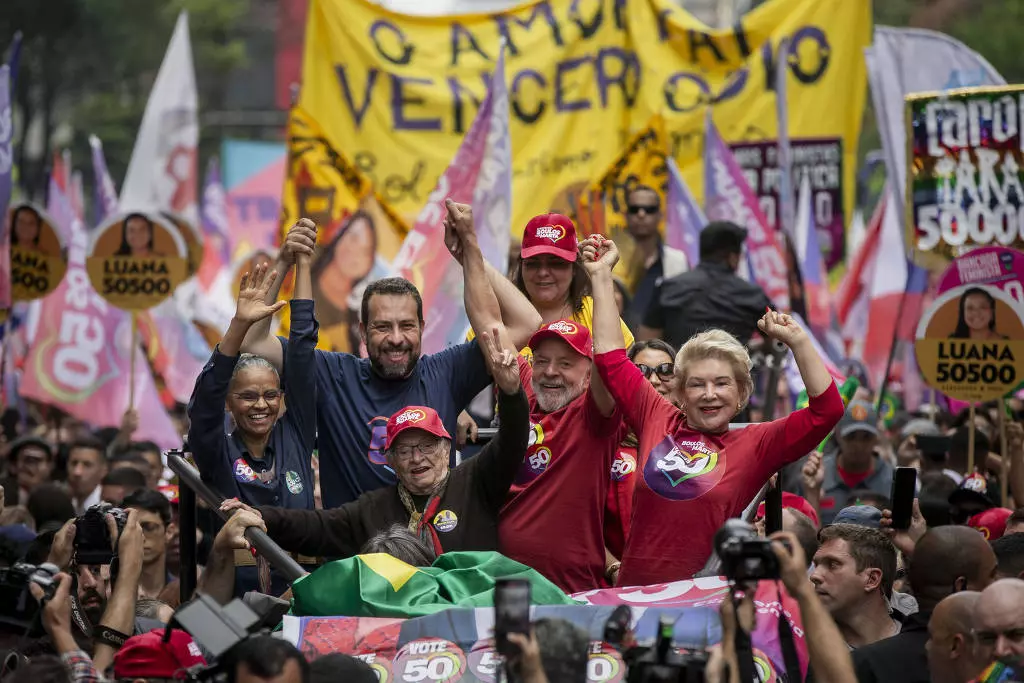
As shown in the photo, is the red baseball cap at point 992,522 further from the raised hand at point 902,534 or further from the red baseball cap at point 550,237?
the red baseball cap at point 550,237

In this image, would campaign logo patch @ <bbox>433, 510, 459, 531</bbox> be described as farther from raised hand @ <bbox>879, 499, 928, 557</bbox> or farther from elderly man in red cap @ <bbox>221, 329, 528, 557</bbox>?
raised hand @ <bbox>879, 499, 928, 557</bbox>

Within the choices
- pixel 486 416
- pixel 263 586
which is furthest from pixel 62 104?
pixel 263 586

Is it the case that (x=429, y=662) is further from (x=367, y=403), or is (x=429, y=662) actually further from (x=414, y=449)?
(x=367, y=403)

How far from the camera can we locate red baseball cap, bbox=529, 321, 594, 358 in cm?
614

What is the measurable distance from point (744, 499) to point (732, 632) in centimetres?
137

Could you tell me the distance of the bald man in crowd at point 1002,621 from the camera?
4848 mm

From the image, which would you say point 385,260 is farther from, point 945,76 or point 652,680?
point 652,680

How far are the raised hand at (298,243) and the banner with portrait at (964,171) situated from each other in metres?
6.16

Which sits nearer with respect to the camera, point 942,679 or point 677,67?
point 942,679

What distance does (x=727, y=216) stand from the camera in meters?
Result: 14.0

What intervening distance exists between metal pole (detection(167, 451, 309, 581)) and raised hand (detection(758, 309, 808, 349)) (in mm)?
1703

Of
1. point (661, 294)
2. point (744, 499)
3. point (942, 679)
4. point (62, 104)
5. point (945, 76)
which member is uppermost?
point (62, 104)

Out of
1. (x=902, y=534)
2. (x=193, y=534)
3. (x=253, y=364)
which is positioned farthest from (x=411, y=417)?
(x=902, y=534)

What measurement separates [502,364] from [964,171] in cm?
674
